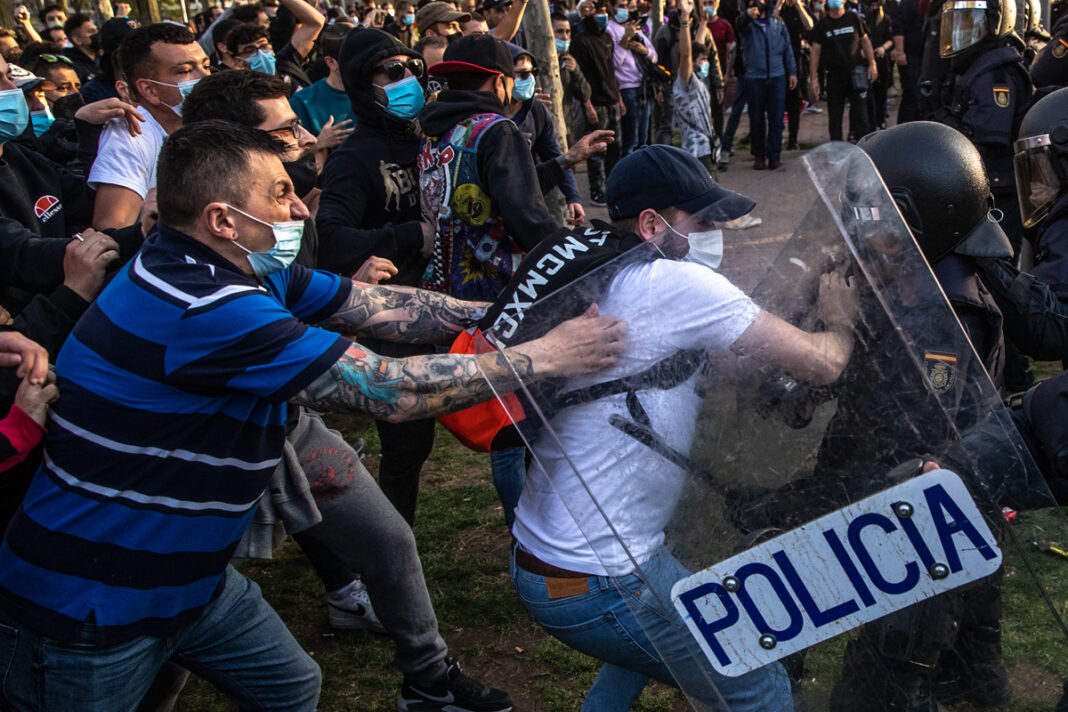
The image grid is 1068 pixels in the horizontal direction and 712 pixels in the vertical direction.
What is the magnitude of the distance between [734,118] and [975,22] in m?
6.57

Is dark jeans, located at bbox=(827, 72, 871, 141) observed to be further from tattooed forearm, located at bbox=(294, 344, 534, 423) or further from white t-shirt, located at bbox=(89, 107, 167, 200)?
tattooed forearm, located at bbox=(294, 344, 534, 423)

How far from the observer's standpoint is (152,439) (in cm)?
200

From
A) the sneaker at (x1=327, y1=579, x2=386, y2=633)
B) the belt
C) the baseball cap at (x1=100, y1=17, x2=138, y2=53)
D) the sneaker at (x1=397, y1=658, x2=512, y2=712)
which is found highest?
the baseball cap at (x1=100, y1=17, x2=138, y2=53)

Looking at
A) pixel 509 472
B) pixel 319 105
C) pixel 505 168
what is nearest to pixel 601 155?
pixel 319 105

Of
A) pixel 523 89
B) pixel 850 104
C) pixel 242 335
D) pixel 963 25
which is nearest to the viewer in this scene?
pixel 242 335

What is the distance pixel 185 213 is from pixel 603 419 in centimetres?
105

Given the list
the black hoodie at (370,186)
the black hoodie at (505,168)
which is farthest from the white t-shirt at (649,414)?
the black hoodie at (370,186)

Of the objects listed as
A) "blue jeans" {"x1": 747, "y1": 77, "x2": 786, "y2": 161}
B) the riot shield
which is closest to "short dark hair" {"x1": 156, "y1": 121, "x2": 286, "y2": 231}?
the riot shield

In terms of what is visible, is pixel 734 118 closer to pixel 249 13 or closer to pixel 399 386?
pixel 249 13

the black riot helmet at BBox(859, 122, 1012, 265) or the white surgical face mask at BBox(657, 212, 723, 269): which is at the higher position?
the white surgical face mask at BBox(657, 212, 723, 269)

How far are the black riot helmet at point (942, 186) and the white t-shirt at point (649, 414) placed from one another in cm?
92

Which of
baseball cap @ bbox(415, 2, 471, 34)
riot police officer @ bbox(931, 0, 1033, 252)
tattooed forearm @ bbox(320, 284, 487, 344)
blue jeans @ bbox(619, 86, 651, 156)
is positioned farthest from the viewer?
blue jeans @ bbox(619, 86, 651, 156)

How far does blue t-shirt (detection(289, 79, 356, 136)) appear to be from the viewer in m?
5.50

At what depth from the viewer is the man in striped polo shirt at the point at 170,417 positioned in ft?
6.37
